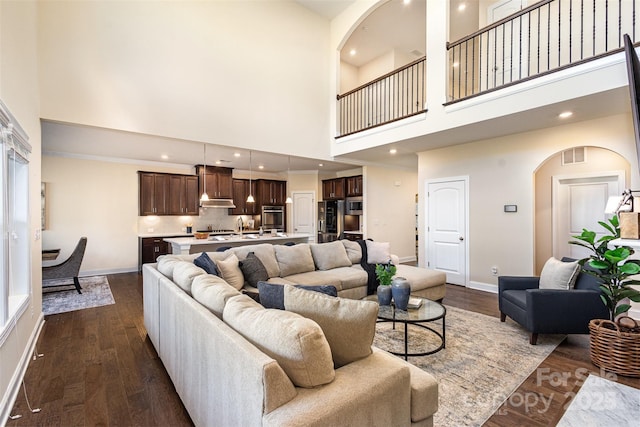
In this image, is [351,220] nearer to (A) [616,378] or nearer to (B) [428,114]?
(B) [428,114]

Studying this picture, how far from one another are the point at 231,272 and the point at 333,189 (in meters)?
5.79

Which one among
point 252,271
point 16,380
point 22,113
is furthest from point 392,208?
point 16,380

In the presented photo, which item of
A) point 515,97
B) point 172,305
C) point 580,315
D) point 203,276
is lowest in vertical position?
point 580,315

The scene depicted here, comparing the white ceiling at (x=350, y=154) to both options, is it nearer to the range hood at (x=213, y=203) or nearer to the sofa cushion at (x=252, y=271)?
the range hood at (x=213, y=203)

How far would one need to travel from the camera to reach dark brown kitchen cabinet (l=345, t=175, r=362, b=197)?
7.97 metres

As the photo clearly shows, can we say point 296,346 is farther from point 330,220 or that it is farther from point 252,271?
point 330,220

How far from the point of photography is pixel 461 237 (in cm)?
566

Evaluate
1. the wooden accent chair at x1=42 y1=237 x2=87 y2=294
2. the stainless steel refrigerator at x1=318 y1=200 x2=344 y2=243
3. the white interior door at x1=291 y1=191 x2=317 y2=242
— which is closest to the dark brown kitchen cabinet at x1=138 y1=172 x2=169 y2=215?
the wooden accent chair at x1=42 y1=237 x2=87 y2=294

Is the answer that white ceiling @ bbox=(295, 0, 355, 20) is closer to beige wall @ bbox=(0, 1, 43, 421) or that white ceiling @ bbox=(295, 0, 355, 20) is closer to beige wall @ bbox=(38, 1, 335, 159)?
A: beige wall @ bbox=(38, 1, 335, 159)

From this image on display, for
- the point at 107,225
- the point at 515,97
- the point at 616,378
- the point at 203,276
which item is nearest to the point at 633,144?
the point at 515,97

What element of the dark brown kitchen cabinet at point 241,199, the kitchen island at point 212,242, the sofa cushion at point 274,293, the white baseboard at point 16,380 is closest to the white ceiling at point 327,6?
the dark brown kitchen cabinet at point 241,199

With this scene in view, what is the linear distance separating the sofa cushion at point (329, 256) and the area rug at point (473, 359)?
1239 millimetres

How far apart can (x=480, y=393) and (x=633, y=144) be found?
3965mm

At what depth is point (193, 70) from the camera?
4918 mm
